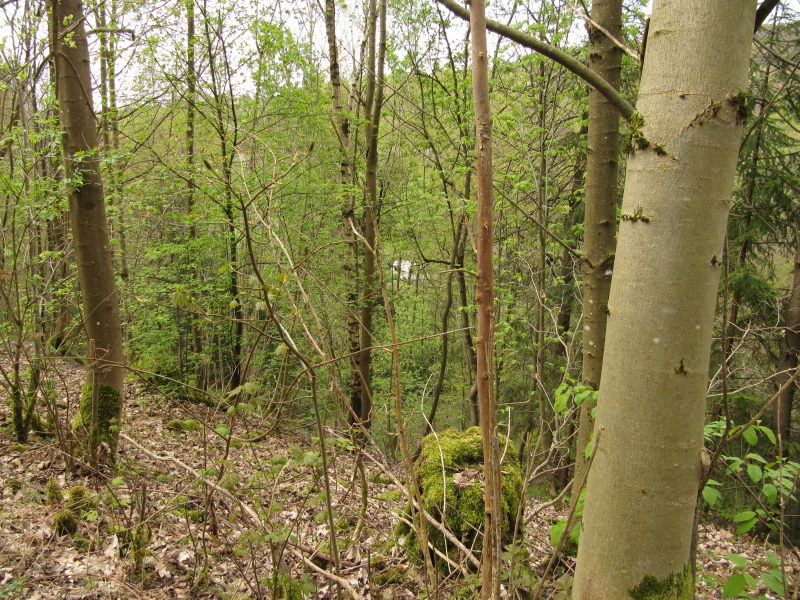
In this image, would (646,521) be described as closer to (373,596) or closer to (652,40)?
(652,40)

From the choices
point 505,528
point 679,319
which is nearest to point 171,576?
point 505,528

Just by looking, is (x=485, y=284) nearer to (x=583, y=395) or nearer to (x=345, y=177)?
(x=583, y=395)

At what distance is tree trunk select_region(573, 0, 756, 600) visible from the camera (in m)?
1.02

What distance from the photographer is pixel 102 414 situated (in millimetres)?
4301

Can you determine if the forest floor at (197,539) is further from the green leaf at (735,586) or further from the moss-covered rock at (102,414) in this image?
the green leaf at (735,586)

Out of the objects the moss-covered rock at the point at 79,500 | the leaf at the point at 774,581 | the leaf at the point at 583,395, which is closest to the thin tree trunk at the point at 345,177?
the moss-covered rock at the point at 79,500

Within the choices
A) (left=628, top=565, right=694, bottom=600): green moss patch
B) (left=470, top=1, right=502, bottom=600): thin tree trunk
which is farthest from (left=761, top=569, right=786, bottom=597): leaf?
(left=470, top=1, right=502, bottom=600): thin tree trunk

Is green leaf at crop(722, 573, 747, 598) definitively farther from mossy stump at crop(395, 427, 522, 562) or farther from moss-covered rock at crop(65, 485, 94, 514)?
moss-covered rock at crop(65, 485, 94, 514)

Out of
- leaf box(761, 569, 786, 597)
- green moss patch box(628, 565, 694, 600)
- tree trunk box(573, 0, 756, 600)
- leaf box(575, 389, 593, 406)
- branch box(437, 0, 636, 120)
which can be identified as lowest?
leaf box(761, 569, 786, 597)

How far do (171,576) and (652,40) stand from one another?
3539 mm

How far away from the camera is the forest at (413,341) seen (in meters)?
1.04

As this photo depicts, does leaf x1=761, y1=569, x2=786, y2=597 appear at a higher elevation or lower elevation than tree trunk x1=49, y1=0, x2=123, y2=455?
lower

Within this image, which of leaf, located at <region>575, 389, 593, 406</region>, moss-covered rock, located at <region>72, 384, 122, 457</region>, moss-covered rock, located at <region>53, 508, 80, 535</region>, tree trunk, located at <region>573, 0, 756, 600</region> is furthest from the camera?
moss-covered rock, located at <region>72, 384, 122, 457</region>

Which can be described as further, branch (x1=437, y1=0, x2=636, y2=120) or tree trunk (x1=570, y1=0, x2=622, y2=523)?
tree trunk (x1=570, y1=0, x2=622, y2=523)
